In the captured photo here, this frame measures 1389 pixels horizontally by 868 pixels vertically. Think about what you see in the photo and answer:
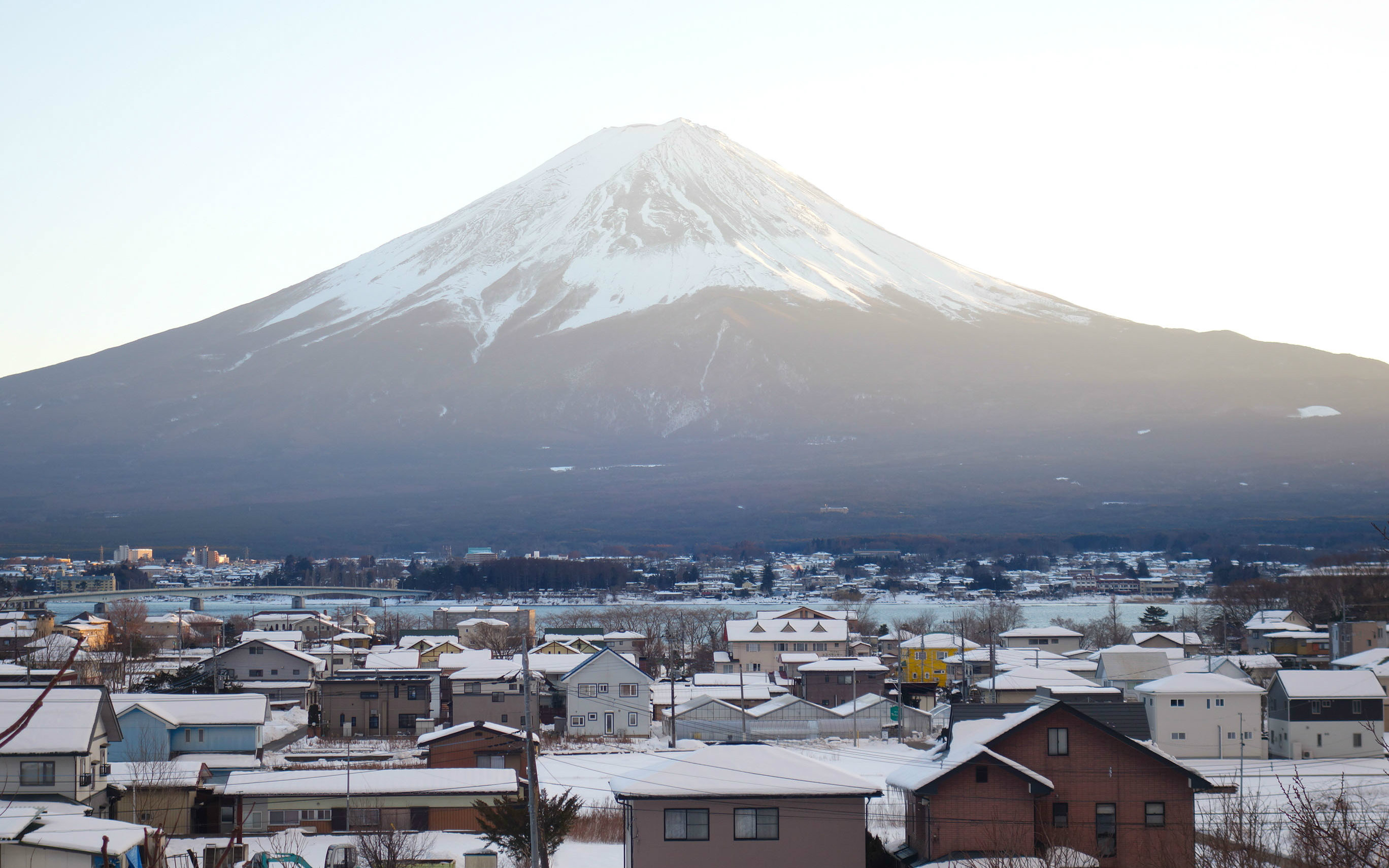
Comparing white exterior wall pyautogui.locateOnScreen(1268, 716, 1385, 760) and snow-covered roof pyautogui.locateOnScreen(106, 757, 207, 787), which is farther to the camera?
white exterior wall pyautogui.locateOnScreen(1268, 716, 1385, 760)

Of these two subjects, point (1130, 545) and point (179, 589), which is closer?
point (179, 589)

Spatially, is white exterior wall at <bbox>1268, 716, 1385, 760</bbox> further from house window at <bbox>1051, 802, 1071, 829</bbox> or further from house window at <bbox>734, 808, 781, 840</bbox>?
house window at <bbox>734, 808, 781, 840</bbox>

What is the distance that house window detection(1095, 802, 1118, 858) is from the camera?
1686cm

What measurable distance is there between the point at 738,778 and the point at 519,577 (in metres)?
94.8

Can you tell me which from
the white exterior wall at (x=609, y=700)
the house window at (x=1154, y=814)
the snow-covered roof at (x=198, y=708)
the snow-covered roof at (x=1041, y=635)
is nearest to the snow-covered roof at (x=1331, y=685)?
the house window at (x=1154, y=814)

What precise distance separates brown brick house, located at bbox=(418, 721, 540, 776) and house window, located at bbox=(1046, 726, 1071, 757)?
441 inches

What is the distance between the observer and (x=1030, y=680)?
33.2m

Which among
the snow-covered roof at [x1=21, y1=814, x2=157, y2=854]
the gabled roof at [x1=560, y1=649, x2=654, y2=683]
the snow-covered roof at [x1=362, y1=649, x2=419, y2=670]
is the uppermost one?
the snow-covered roof at [x1=21, y1=814, x2=157, y2=854]

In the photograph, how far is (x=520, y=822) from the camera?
17.7 meters

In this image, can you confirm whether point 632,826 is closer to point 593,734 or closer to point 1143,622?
point 593,734

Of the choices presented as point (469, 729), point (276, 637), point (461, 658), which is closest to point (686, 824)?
point (469, 729)

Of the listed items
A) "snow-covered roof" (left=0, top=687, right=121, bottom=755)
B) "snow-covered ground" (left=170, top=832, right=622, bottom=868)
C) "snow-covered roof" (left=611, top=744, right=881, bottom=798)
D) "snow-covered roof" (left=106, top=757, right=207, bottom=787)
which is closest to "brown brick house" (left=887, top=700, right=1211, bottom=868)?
"snow-covered roof" (left=611, top=744, right=881, bottom=798)

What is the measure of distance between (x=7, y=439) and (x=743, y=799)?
20662 cm

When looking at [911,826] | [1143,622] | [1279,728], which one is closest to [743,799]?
[911,826]
